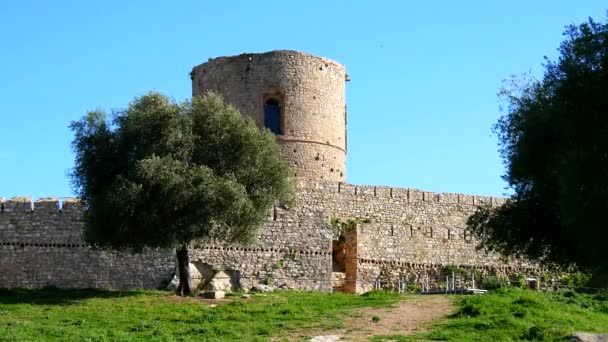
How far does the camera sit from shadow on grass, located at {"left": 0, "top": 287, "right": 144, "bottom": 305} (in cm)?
2453

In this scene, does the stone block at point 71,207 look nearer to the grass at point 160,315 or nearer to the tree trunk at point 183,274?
the grass at point 160,315

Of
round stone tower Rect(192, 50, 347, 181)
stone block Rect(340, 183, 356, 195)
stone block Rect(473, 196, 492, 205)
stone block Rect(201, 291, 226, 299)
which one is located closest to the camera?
stone block Rect(201, 291, 226, 299)

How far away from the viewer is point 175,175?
24797 mm

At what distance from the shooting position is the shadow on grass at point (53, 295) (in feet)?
80.5

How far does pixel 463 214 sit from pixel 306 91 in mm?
5910

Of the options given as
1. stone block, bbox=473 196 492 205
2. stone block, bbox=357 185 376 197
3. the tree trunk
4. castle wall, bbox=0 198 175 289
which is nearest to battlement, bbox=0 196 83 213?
castle wall, bbox=0 198 175 289

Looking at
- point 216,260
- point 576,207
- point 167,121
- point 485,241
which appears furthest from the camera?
point 216,260

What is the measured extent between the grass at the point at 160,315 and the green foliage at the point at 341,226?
20.1 feet

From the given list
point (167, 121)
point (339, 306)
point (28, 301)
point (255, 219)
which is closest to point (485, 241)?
point (339, 306)

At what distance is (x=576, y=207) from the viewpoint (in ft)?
60.7

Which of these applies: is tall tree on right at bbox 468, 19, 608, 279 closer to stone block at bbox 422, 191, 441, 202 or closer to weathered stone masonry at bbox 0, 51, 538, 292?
weathered stone masonry at bbox 0, 51, 538, 292

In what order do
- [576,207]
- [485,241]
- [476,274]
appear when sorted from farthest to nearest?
[476,274]
[485,241]
[576,207]

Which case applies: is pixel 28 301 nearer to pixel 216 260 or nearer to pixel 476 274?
pixel 216 260

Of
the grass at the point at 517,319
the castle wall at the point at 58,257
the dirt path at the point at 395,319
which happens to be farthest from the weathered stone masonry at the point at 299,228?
the grass at the point at 517,319
